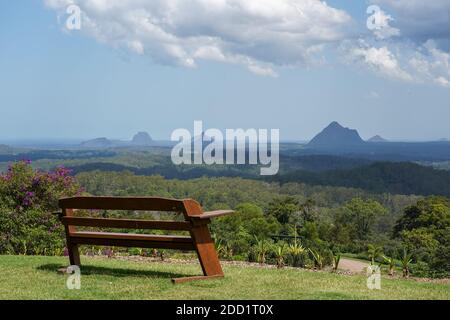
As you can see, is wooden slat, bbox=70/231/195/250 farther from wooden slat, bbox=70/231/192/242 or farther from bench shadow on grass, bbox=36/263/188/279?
bench shadow on grass, bbox=36/263/188/279

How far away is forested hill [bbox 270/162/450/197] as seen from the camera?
10488 cm

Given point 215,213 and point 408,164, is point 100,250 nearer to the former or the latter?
point 215,213

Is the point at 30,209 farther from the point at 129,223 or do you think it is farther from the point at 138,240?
the point at 138,240

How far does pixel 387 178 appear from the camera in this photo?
11106cm

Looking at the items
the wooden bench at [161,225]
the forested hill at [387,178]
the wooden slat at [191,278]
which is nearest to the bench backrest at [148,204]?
the wooden bench at [161,225]

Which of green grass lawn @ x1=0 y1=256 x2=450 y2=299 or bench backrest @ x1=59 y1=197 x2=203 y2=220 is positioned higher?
bench backrest @ x1=59 y1=197 x2=203 y2=220

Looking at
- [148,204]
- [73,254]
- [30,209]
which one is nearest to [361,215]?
[30,209]

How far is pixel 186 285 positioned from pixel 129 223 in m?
1.08

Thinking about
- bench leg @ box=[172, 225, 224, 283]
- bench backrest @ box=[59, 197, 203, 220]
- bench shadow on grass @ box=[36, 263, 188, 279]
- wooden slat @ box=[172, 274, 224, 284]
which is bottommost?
bench shadow on grass @ box=[36, 263, 188, 279]

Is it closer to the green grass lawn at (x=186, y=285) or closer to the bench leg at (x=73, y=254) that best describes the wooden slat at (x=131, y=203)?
the bench leg at (x=73, y=254)

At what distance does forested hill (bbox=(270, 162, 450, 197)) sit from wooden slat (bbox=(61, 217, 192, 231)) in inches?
3838

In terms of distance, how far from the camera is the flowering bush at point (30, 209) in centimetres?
1133

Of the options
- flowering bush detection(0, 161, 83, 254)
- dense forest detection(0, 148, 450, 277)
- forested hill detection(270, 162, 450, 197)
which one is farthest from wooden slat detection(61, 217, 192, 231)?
forested hill detection(270, 162, 450, 197)

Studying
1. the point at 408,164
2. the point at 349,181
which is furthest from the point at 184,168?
the point at 408,164
